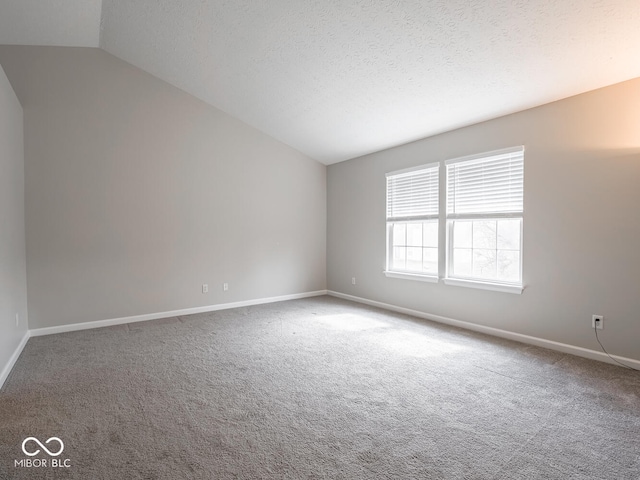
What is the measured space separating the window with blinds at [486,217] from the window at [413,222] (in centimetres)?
28

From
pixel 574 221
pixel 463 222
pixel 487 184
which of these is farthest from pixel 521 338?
pixel 487 184

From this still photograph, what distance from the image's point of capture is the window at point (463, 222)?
13.0 feet

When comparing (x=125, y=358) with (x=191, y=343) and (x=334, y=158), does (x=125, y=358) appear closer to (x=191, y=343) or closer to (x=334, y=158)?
(x=191, y=343)

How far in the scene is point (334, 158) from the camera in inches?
247

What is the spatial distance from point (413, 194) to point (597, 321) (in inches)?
104

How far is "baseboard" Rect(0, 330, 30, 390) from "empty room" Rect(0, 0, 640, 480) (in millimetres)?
28

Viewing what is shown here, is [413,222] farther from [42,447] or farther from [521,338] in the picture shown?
[42,447]

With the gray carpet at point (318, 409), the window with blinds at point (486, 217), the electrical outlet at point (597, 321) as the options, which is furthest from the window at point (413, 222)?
the electrical outlet at point (597, 321)

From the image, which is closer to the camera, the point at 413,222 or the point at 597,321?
the point at 597,321

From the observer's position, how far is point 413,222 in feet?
16.7

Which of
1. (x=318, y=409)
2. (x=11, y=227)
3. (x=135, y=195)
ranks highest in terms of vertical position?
(x=135, y=195)

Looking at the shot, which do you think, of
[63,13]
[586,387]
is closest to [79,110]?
[63,13]

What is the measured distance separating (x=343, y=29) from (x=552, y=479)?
12.0 feet

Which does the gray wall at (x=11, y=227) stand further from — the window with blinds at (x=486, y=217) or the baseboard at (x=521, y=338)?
the window with blinds at (x=486, y=217)
